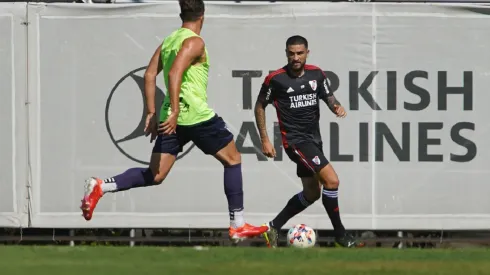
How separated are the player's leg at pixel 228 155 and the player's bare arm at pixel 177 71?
0.40 m

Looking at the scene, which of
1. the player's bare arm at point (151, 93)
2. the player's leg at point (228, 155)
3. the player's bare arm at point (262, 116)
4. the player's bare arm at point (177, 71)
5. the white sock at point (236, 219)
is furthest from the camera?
the player's bare arm at point (262, 116)

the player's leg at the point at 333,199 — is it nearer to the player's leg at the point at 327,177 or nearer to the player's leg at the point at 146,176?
the player's leg at the point at 327,177

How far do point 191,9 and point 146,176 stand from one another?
1379 millimetres

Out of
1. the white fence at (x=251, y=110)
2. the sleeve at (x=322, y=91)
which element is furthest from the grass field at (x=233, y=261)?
the white fence at (x=251, y=110)

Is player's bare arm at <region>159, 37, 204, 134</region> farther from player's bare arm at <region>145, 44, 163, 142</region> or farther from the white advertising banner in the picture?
the white advertising banner

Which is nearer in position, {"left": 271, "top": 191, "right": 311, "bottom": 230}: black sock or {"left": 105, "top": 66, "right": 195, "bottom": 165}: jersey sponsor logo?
{"left": 271, "top": 191, "right": 311, "bottom": 230}: black sock

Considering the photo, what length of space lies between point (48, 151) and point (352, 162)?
10.5 feet

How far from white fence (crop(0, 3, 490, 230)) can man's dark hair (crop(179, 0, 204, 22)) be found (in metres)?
3.30

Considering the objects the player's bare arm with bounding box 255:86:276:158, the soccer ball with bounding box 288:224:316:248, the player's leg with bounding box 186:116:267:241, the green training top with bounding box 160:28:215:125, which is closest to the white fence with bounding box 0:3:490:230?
the player's bare arm with bounding box 255:86:276:158

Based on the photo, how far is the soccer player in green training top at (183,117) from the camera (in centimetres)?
1037

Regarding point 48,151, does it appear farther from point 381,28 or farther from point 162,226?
point 381,28

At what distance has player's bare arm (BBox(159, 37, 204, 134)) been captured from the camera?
10.2 m

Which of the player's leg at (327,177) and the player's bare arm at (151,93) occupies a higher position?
the player's bare arm at (151,93)

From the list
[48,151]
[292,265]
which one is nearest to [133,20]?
[48,151]
